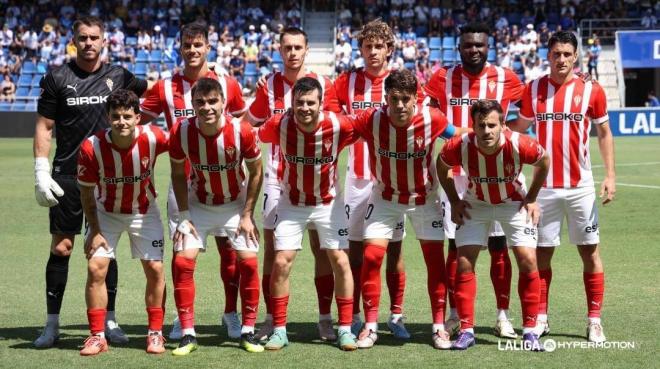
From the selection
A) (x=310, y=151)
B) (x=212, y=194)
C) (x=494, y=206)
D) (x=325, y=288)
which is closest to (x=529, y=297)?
(x=494, y=206)

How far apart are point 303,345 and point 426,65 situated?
2537cm

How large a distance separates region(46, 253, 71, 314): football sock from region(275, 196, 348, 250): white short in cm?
159

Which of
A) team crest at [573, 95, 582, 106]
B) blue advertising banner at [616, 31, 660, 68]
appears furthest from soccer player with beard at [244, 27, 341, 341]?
blue advertising banner at [616, 31, 660, 68]

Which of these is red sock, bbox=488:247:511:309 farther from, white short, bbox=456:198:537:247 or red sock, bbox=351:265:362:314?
red sock, bbox=351:265:362:314

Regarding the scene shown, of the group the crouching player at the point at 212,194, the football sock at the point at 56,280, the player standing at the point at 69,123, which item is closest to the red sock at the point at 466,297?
the crouching player at the point at 212,194

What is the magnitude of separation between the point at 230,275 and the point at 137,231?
0.82m

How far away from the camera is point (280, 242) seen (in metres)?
6.52

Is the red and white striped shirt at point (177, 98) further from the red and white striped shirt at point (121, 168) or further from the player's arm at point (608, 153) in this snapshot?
the player's arm at point (608, 153)

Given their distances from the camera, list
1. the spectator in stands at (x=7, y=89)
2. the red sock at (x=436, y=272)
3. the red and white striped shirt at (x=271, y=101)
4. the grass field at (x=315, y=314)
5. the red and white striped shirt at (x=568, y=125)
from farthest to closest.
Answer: the spectator in stands at (x=7, y=89) < the red and white striped shirt at (x=271, y=101) < the red and white striped shirt at (x=568, y=125) < the red sock at (x=436, y=272) < the grass field at (x=315, y=314)

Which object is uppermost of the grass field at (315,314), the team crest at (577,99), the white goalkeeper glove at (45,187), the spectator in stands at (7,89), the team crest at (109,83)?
the spectator in stands at (7,89)

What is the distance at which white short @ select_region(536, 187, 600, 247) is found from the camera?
263 inches

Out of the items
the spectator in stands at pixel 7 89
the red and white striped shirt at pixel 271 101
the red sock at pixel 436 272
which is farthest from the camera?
the spectator in stands at pixel 7 89

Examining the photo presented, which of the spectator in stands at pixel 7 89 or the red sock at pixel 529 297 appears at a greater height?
the spectator in stands at pixel 7 89

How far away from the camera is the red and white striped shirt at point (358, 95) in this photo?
7.14 meters
